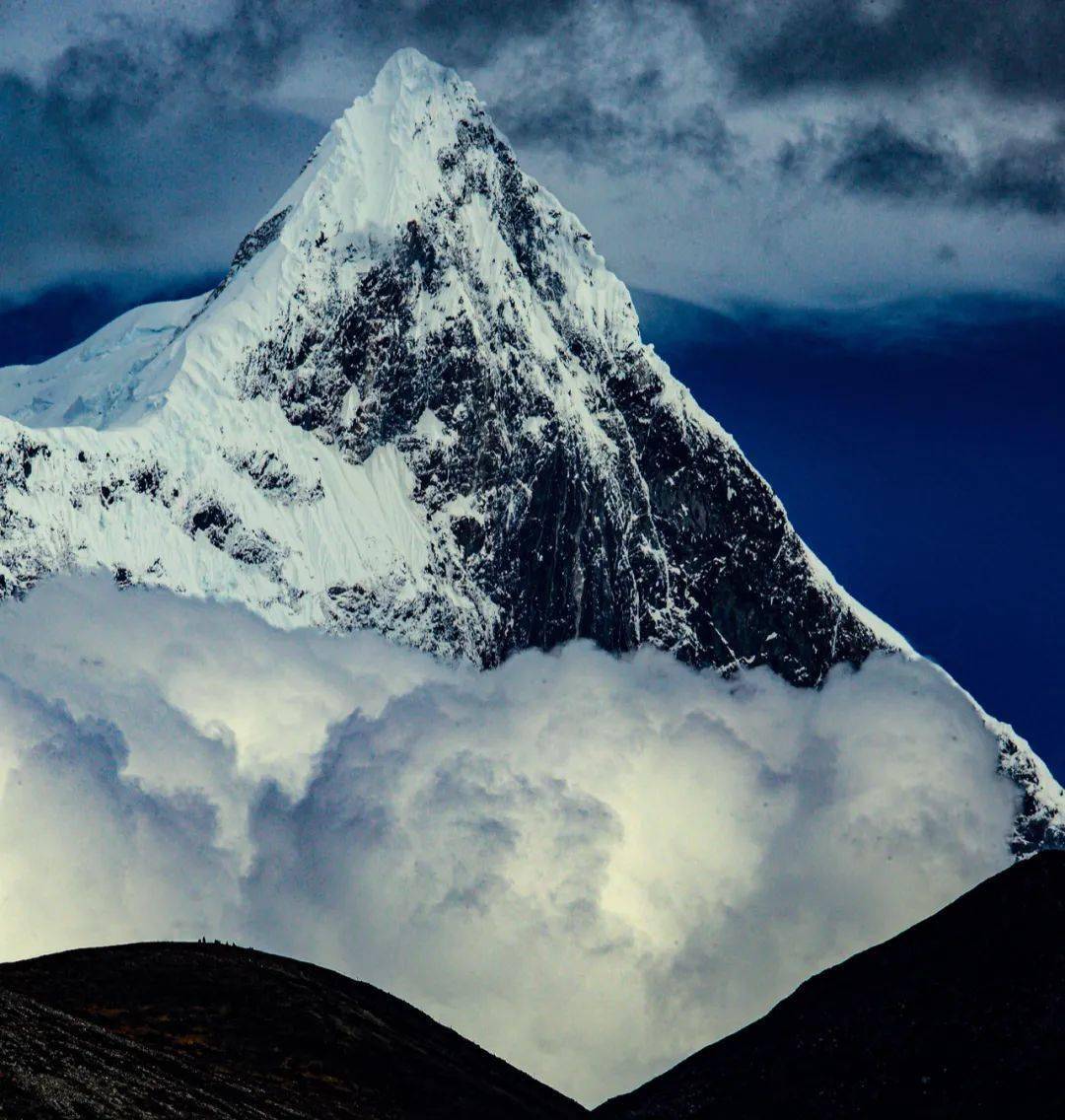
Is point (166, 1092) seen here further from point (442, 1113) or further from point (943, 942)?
point (943, 942)

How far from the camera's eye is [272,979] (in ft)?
477

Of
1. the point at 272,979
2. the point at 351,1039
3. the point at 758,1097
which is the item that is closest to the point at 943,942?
A: the point at 758,1097

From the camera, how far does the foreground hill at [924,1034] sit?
101m

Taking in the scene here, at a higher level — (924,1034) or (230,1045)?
(230,1045)

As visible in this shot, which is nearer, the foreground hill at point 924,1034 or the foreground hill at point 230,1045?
the foreground hill at point 230,1045

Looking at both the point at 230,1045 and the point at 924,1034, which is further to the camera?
the point at 230,1045

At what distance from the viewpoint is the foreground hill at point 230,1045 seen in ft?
325

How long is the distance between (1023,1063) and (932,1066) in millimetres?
4106

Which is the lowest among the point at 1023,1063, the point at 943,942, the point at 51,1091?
the point at 51,1091

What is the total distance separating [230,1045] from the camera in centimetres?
12875

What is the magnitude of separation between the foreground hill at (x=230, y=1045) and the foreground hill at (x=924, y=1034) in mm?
18099

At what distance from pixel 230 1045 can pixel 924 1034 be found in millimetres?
42061

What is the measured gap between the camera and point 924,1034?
105 m

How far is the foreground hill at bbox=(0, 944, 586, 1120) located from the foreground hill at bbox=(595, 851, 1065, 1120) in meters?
18.1
